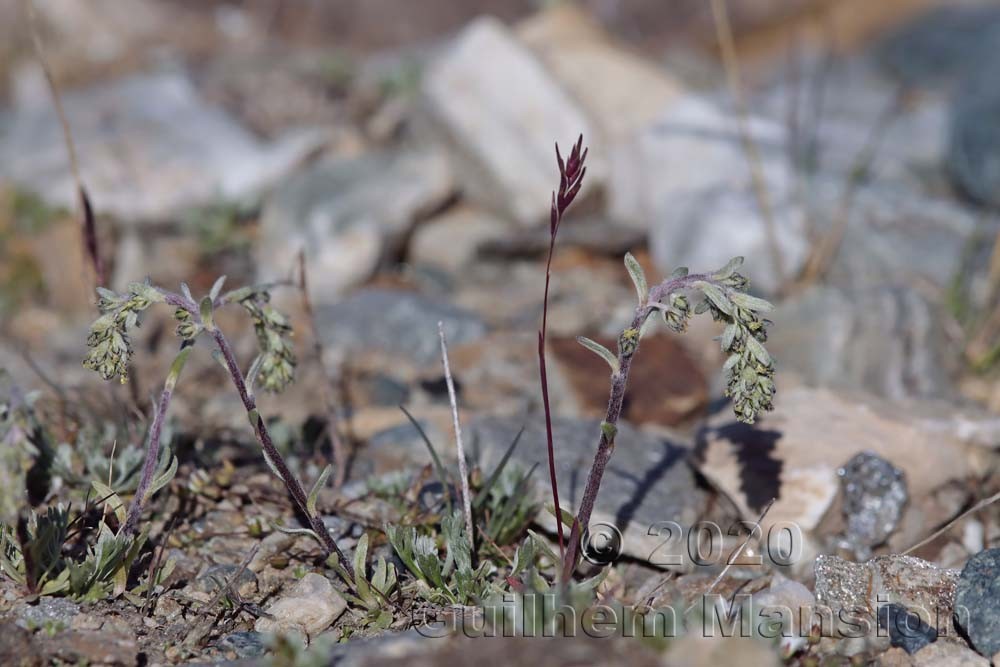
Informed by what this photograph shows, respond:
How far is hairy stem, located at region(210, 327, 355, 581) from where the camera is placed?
7.73 ft

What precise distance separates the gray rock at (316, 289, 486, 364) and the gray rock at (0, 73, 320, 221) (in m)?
1.58

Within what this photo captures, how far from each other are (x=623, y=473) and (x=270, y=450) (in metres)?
1.38

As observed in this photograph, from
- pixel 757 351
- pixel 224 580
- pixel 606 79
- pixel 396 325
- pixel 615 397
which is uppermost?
pixel 606 79

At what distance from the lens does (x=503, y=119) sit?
6121mm

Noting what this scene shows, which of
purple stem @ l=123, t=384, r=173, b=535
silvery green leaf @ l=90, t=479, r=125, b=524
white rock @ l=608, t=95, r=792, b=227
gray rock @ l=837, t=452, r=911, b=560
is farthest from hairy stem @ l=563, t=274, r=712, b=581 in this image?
white rock @ l=608, t=95, r=792, b=227

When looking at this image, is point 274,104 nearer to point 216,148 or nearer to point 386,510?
point 216,148

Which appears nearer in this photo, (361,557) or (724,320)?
(724,320)

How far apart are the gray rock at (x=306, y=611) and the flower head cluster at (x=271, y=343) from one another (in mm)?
549

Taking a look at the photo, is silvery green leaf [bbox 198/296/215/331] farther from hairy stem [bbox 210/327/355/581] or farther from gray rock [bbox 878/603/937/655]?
gray rock [bbox 878/603/937/655]

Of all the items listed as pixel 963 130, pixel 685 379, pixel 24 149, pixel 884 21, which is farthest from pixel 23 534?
pixel 884 21

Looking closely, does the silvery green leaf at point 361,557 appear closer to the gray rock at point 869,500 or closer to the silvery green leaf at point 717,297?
the silvery green leaf at point 717,297

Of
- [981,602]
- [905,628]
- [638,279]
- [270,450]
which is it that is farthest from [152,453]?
[981,602]

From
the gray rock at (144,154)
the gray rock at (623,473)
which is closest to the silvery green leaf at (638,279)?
the gray rock at (623,473)

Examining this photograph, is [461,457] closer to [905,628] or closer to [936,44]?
[905,628]
